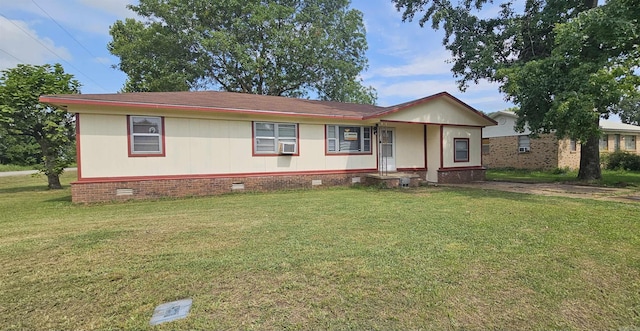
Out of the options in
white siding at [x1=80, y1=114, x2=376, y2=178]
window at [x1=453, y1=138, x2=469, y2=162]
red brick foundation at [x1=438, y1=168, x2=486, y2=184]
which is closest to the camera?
white siding at [x1=80, y1=114, x2=376, y2=178]

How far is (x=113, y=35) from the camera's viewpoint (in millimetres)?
22094

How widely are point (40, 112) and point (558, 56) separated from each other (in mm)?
18315

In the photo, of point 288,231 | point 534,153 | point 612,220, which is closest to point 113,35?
point 288,231

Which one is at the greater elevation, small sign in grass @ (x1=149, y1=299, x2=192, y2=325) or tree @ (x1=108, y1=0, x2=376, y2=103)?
tree @ (x1=108, y1=0, x2=376, y2=103)

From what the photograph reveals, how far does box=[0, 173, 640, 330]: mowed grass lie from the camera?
246 cm

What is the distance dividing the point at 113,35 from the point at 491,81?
24695mm

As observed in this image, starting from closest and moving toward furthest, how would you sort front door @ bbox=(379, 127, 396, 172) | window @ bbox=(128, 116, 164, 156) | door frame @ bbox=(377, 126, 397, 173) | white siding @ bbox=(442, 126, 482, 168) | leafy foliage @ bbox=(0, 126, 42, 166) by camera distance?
window @ bbox=(128, 116, 164, 156) < door frame @ bbox=(377, 126, 397, 173) < front door @ bbox=(379, 127, 396, 172) < white siding @ bbox=(442, 126, 482, 168) < leafy foliage @ bbox=(0, 126, 42, 166)

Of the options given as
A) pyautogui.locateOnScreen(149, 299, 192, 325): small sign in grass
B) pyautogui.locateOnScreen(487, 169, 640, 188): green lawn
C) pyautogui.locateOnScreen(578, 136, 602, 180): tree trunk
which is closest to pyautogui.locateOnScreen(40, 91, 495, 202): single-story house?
pyautogui.locateOnScreen(487, 169, 640, 188): green lawn

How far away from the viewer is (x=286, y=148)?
35.0ft

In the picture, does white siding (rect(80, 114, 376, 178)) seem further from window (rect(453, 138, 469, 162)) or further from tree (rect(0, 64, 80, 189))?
window (rect(453, 138, 469, 162))

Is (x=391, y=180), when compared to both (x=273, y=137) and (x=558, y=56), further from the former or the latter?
(x=558, y=56)

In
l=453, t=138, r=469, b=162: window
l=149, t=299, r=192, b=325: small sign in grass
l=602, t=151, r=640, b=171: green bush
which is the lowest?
l=149, t=299, r=192, b=325: small sign in grass

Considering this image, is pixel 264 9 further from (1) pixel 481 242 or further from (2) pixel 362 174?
(1) pixel 481 242

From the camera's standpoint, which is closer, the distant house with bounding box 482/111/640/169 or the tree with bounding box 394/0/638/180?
the tree with bounding box 394/0/638/180
